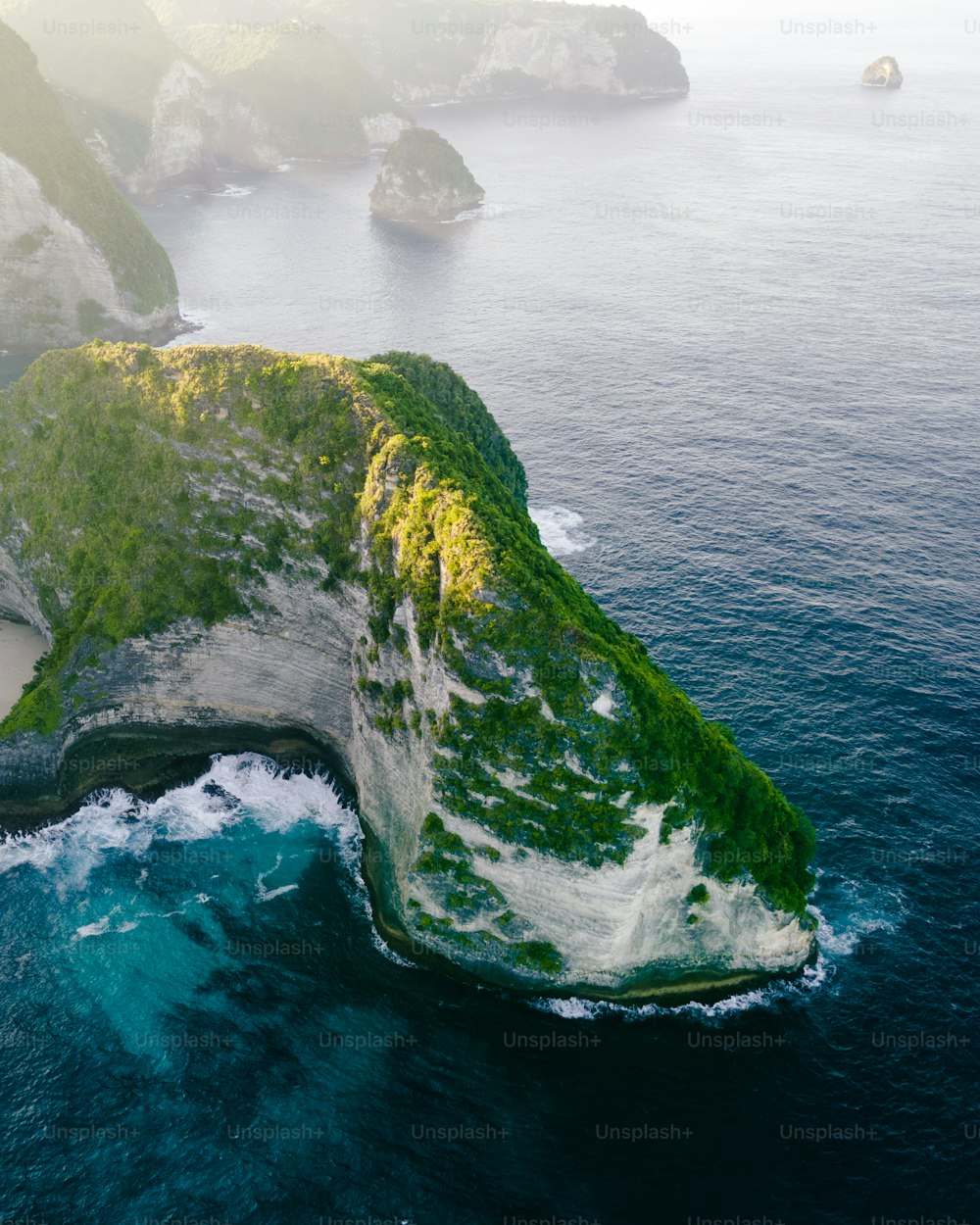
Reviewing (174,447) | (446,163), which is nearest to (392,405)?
(174,447)

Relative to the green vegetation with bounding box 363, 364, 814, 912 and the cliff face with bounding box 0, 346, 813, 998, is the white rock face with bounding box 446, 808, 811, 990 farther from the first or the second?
the green vegetation with bounding box 363, 364, 814, 912

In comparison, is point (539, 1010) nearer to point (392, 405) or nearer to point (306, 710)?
point (306, 710)

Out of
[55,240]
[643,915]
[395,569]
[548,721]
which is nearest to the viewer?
[548,721]

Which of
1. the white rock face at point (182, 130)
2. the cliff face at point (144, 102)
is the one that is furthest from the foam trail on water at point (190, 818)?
the white rock face at point (182, 130)

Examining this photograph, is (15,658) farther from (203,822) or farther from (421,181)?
(421,181)

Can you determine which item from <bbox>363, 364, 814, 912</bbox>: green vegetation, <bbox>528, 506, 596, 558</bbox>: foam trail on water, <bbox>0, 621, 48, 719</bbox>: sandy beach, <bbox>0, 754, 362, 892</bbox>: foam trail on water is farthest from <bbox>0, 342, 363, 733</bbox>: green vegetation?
<bbox>528, 506, 596, 558</bbox>: foam trail on water

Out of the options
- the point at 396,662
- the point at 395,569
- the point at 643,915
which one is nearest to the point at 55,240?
the point at 395,569

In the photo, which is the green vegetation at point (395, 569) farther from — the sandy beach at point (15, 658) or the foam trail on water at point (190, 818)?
the foam trail on water at point (190, 818)
